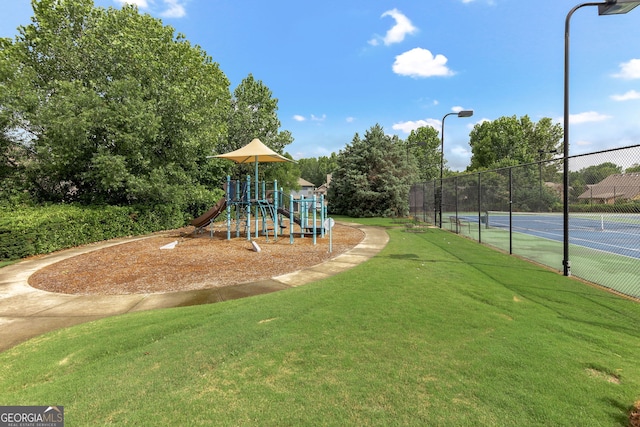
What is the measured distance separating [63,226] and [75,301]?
747 centimetres

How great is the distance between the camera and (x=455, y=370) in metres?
3.02

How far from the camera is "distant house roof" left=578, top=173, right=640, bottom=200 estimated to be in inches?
257

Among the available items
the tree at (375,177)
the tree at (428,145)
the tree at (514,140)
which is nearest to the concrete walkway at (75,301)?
the tree at (375,177)

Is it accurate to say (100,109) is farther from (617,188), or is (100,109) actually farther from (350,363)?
(617,188)

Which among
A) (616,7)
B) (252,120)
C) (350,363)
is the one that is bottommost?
(350,363)

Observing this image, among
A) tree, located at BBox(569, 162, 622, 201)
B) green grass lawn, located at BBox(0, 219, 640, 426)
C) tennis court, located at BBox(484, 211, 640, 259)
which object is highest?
tree, located at BBox(569, 162, 622, 201)

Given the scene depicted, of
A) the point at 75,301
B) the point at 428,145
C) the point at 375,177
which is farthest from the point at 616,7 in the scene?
the point at 428,145

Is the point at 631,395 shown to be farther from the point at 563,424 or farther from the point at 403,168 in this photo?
the point at 403,168

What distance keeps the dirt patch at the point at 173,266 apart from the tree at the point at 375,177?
627 inches

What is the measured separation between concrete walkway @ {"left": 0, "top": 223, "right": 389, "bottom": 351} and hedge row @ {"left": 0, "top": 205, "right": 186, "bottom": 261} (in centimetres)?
197

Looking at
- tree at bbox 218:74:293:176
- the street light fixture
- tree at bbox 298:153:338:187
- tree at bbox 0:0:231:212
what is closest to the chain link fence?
the street light fixture

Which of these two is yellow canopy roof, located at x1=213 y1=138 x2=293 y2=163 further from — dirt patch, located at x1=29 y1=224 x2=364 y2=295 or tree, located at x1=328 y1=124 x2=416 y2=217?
tree, located at x1=328 y1=124 x2=416 y2=217

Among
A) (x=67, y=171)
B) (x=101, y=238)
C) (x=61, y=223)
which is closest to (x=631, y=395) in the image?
(x=61, y=223)

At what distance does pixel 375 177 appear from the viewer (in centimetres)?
2812
